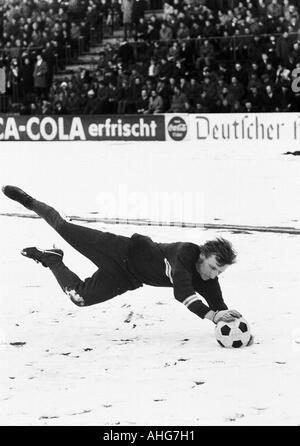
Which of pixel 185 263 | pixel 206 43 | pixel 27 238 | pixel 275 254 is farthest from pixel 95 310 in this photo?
pixel 206 43

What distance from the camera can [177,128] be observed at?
21.0m

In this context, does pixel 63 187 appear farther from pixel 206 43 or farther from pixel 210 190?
pixel 206 43

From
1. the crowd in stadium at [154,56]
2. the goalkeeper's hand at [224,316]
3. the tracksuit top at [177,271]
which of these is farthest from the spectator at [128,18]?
the goalkeeper's hand at [224,316]

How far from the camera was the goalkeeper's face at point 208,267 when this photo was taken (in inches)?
249

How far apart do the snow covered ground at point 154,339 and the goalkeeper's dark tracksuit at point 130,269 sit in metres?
0.30

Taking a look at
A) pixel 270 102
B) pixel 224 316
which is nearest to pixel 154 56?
pixel 270 102

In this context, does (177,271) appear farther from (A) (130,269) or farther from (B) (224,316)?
(A) (130,269)

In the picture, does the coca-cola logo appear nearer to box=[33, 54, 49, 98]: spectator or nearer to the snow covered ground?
box=[33, 54, 49, 98]: spectator

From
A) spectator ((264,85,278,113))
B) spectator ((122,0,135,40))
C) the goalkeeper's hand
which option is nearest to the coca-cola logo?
spectator ((264,85,278,113))

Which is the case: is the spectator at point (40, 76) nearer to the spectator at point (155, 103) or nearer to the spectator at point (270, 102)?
the spectator at point (155, 103)

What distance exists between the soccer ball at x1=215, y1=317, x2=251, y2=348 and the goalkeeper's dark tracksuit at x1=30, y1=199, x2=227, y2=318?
0.57 feet

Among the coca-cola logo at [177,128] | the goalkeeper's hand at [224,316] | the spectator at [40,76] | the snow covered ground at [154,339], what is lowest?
the snow covered ground at [154,339]

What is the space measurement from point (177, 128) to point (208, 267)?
1488cm

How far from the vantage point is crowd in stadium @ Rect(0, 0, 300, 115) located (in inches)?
800
